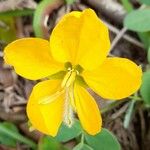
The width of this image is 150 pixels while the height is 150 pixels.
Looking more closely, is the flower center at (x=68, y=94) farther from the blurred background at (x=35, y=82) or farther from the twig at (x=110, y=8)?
the twig at (x=110, y=8)

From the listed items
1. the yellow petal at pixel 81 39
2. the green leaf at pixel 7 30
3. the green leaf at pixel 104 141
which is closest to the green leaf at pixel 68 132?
the green leaf at pixel 104 141

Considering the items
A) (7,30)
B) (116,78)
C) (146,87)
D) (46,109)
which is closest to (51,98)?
(46,109)

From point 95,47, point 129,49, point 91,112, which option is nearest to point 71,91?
point 91,112

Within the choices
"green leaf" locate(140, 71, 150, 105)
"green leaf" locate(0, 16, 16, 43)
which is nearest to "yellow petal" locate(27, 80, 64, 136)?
"green leaf" locate(140, 71, 150, 105)

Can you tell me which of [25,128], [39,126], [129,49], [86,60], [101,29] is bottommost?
[25,128]

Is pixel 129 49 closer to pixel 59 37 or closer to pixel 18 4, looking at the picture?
pixel 18 4

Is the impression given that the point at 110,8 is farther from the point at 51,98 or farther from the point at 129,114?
the point at 51,98
